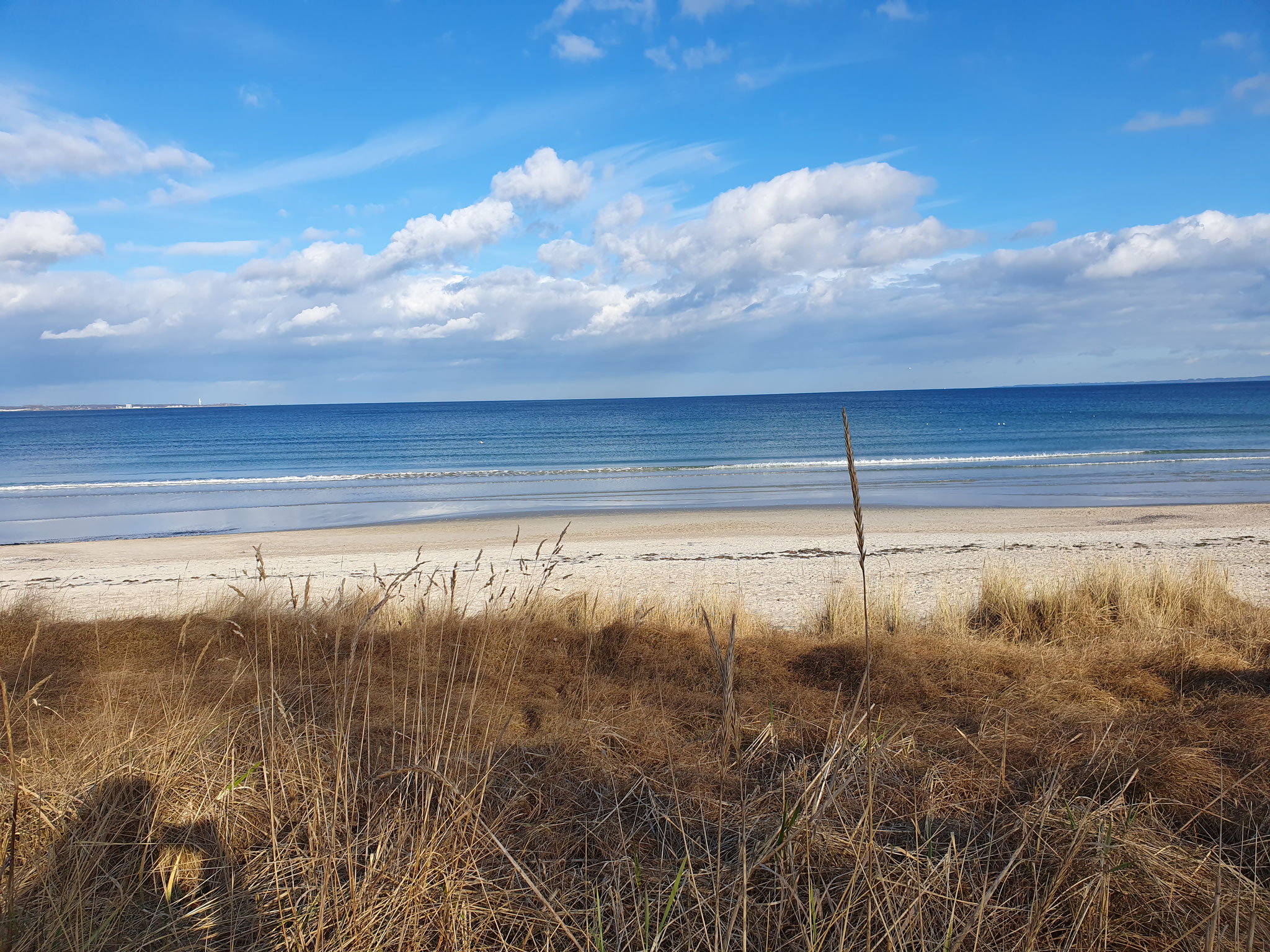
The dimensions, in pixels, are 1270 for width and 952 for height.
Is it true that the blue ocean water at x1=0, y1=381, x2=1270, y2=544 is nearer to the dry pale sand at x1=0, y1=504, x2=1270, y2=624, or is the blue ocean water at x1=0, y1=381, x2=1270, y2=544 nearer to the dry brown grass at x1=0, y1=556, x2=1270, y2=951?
the dry pale sand at x1=0, y1=504, x2=1270, y2=624

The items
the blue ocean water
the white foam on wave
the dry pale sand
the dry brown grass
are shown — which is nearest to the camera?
the dry brown grass

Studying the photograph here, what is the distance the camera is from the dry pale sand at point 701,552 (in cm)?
1243

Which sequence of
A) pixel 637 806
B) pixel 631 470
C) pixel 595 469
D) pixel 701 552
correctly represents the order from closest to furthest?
1. pixel 637 806
2. pixel 701 552
3. pixel 631 470
4. pixel 595 469

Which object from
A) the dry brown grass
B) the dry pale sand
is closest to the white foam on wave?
the dry pale sand

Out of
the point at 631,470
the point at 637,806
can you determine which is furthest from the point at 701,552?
the point at 631,470

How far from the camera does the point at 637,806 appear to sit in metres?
3.46

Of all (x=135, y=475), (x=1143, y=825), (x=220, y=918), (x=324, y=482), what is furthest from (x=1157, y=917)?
(x=135, y=475)

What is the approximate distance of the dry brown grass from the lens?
252 cm

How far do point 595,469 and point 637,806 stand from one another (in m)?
39.2

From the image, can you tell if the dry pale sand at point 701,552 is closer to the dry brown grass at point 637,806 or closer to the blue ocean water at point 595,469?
the blue ocean water at point 595,469

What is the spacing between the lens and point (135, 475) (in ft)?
141

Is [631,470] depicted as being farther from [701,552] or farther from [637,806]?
[637,806]

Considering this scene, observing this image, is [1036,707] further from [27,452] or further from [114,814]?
[27,452]

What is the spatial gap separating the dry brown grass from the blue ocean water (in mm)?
19997
